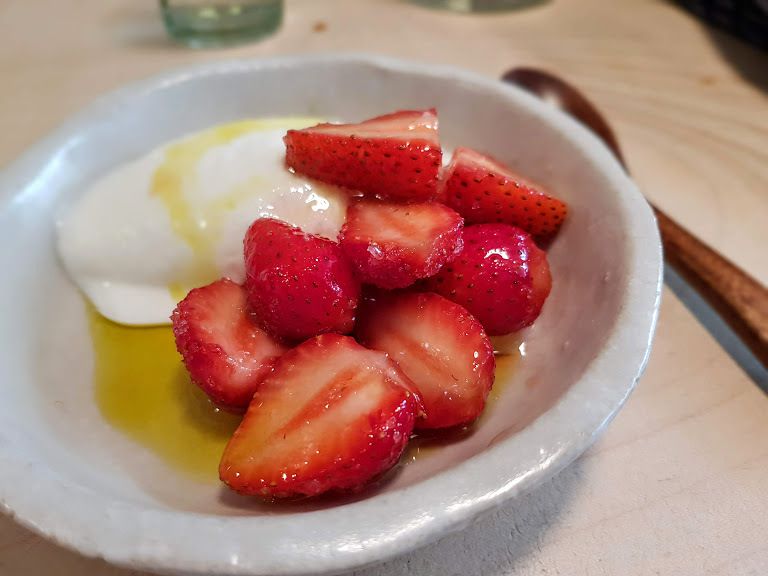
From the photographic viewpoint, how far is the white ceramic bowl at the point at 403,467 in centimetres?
56

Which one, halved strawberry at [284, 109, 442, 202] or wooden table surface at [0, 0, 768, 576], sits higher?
halved strawberry at [284, 109, 442, 202]

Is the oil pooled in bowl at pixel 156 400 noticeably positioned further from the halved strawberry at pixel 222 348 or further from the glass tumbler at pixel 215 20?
the glass tumbler at pixel 215 20

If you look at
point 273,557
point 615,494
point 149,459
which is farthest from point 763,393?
point 149,459

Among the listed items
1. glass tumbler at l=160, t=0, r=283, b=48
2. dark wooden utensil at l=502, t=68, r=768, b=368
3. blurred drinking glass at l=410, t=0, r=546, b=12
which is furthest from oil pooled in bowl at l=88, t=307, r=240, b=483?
blurred drinking glass at l=410, t=0, r=546, b=12

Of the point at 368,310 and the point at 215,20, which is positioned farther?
the point at 215,20

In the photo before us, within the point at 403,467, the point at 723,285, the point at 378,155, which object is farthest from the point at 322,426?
the point at 723,285

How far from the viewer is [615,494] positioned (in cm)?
80

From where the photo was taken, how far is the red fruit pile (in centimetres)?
68

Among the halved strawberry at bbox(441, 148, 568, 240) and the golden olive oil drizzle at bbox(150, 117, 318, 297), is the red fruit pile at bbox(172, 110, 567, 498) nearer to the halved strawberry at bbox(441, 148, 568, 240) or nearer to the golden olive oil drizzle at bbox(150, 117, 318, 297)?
the halved strawberry at bbox(441, 148, 568, 240)

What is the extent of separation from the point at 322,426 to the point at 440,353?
187mm

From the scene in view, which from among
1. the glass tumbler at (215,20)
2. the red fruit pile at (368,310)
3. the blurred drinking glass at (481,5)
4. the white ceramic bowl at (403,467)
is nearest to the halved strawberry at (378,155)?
the red fruit pile at (368,310)

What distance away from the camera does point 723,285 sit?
997mm

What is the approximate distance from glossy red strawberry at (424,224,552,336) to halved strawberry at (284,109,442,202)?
0.11 m

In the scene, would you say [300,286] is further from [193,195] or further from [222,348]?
[193,195]
